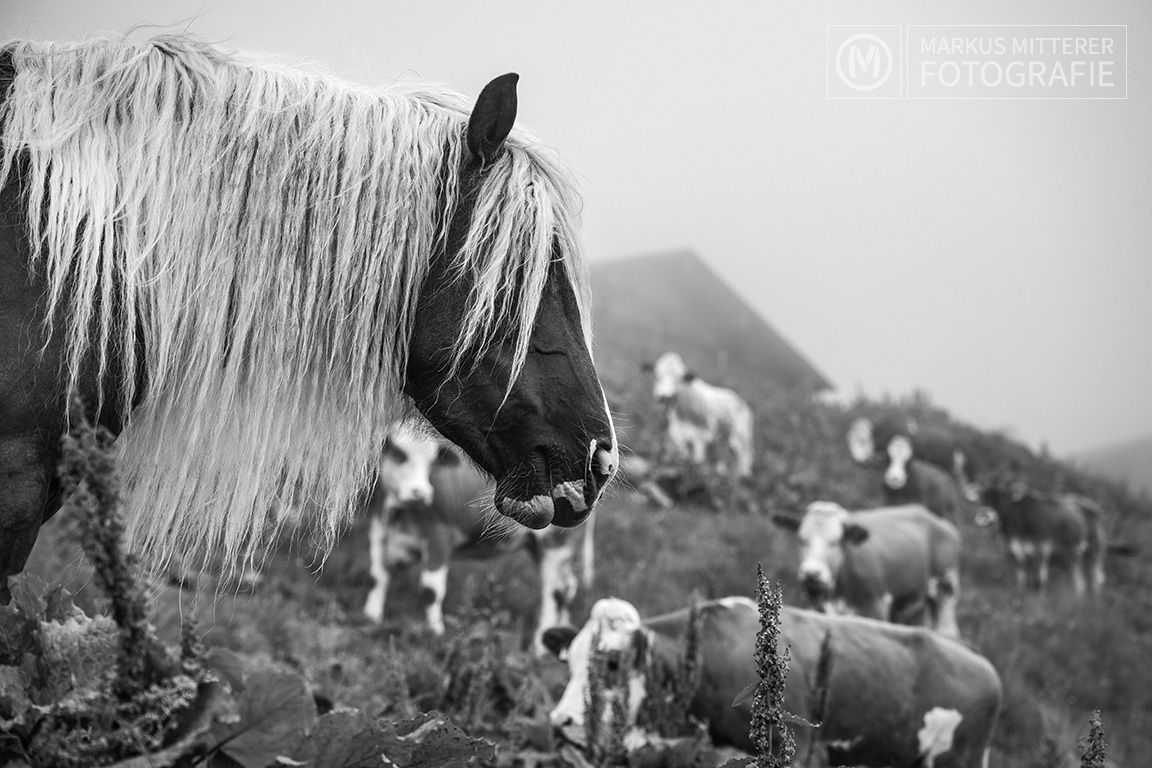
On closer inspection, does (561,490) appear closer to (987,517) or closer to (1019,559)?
(1019,559)

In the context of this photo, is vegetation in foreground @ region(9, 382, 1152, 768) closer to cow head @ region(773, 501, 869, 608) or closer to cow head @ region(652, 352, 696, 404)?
cow head @ region(652, 352, 696, 404)

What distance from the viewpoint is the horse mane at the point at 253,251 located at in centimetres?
221

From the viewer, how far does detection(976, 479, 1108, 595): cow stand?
14.5m

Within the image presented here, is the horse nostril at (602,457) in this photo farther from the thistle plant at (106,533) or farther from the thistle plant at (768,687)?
the thistle plant at (106,533)

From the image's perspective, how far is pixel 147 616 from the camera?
1.44m

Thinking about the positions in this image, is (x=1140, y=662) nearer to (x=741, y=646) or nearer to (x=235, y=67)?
(x=741, y=646)

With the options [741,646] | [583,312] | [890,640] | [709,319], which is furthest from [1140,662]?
[709,319]

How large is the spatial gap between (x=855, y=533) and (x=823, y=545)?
30cm

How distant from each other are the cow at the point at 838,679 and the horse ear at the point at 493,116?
8.51 ft

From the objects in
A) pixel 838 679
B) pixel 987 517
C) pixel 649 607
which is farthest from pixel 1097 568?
pixel 838 679

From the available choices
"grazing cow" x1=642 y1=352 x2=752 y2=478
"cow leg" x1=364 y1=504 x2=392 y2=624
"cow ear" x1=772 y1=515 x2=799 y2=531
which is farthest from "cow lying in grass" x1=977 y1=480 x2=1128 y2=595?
"cow leg" x1=364 y1=504 x2=392 y2=624

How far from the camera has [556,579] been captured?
28.5ft

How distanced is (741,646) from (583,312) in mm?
2973

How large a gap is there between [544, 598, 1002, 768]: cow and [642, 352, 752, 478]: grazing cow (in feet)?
35.1
